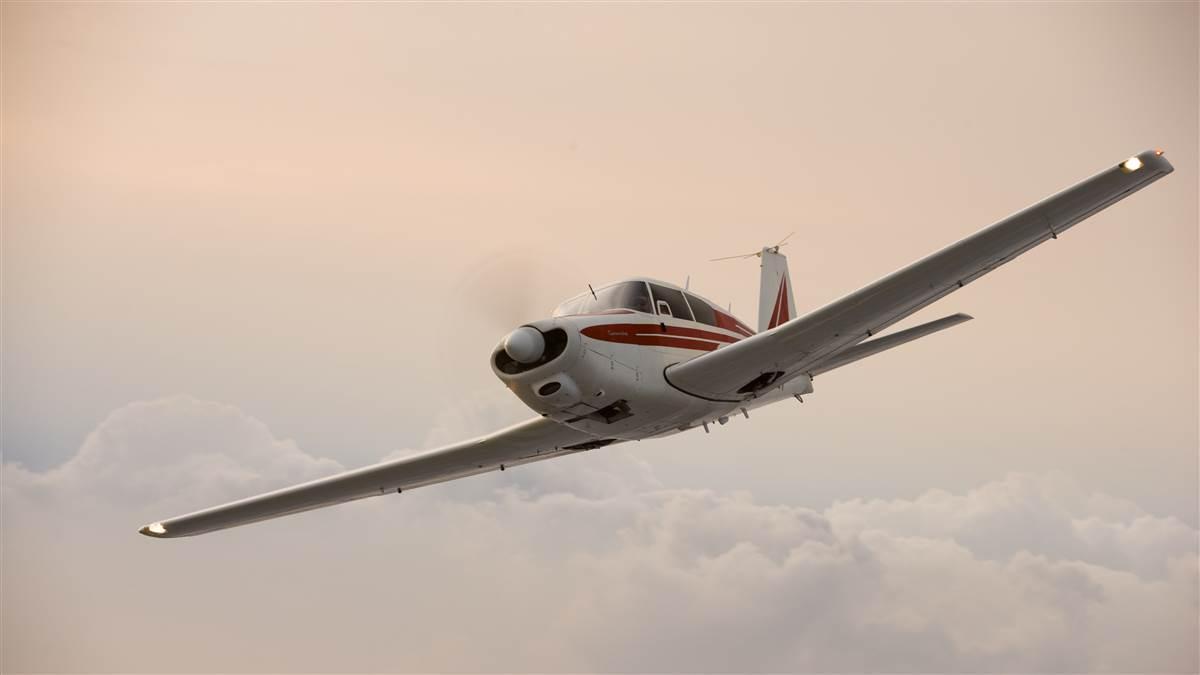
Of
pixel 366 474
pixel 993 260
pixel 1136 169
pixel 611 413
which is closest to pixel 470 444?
pixel 366 474

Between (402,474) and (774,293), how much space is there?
8864 millimetres

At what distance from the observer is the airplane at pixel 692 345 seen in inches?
654

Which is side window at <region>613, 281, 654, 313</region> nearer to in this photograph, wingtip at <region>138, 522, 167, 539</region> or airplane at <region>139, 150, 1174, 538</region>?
airplane at <region>139, 150, 1174, 538</region>

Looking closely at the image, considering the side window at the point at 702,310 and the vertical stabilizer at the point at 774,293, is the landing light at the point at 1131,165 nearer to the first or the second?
the side window at the point at 702,310

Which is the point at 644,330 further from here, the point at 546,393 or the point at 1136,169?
the point at 1136,169

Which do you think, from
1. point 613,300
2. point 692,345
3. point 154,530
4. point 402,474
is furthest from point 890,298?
point 154,530

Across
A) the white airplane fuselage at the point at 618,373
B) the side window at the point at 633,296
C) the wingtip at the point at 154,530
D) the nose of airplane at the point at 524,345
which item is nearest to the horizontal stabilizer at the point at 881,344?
the white airplane fuselage at the point at 618,373

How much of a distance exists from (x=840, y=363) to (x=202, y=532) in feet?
46.8

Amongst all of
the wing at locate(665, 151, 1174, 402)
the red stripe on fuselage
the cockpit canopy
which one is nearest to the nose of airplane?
the red stripe on fuselage

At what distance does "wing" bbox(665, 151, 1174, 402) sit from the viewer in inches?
622

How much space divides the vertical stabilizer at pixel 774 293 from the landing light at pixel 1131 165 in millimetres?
9826

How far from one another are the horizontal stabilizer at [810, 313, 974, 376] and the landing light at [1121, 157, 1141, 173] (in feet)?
15.6

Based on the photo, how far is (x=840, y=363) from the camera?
67.1ft

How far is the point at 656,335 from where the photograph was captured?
18.6 m
